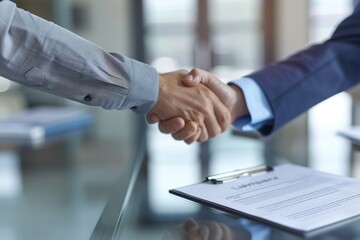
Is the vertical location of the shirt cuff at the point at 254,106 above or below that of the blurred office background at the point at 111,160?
above

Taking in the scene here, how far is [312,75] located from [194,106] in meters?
0.30

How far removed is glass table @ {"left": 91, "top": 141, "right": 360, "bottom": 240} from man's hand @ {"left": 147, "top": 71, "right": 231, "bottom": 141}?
0.88 ft

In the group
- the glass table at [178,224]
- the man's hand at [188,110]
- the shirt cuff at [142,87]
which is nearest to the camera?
the glass table at [178,224]

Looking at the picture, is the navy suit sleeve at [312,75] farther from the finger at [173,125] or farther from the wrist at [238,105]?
the finger at [173,125]

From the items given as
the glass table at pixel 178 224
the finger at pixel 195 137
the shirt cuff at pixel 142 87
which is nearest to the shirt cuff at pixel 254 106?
the finger at pixel 195 137

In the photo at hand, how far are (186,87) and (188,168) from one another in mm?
186

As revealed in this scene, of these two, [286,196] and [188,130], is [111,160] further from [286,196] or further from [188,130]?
[286,196]

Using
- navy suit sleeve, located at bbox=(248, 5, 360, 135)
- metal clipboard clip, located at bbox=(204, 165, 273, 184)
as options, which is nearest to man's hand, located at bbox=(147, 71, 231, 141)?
navy suit sleeve, located at bbox=(248, 5, 360, 135)

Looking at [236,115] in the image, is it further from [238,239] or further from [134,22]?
[134,22]

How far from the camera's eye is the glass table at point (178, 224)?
55cm

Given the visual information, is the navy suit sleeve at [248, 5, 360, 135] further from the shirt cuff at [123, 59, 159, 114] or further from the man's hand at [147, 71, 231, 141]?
the shirt cuff at [123, 59, 159, 114]

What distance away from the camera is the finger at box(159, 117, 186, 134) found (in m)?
0.98

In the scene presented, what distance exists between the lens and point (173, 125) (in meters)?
0.99

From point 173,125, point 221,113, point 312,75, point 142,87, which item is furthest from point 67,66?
point 312,75
